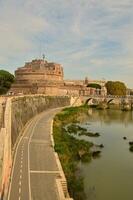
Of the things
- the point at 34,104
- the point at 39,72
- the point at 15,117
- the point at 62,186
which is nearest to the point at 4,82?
the point at 34,104

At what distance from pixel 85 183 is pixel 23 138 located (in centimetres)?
972

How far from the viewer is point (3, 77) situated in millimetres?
50812

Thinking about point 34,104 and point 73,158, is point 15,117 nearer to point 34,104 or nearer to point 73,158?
point 73,158

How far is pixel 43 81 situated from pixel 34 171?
65.8m

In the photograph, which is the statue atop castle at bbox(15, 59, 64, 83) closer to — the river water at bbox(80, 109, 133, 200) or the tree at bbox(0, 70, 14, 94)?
the tree at bbox(0, 70, 14, 94)

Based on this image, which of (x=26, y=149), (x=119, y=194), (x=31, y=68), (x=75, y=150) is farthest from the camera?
(x=31, y=68)

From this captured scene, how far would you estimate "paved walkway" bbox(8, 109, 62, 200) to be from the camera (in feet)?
53.0

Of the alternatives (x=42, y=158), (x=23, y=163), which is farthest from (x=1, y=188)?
(x=42, y=158)

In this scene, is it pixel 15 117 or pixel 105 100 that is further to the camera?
pixel 105 100

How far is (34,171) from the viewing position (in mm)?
19469

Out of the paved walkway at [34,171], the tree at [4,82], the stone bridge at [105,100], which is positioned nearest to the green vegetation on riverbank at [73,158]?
the paved walkway at [34,171]

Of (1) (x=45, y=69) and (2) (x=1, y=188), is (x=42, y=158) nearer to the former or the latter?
(2) (x=1, y=188)

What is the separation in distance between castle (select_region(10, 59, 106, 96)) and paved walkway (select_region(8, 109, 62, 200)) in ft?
167

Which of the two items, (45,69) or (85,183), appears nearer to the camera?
(85,183)
